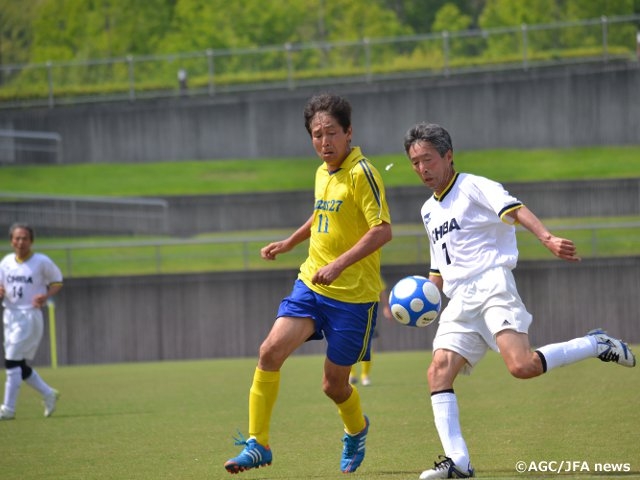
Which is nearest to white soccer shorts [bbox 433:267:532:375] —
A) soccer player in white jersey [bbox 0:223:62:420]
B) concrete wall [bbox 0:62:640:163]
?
soccer player in white jersey [bbox 0:223:62:420]

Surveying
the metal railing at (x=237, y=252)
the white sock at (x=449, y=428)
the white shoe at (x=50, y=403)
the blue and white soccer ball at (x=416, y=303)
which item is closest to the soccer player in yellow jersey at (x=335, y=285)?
the blue and white soccer ball at (x=416, y=303)

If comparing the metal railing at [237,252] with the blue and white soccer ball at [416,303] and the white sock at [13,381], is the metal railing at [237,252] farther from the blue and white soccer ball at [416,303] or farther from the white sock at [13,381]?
the blue and white soccer ball at [416,303]

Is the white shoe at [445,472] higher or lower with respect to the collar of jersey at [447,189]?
lower

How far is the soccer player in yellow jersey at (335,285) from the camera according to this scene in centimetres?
746

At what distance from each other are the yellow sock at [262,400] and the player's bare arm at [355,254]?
0.76 meters

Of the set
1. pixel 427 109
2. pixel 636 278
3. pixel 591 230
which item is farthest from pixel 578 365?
pixel 427 109

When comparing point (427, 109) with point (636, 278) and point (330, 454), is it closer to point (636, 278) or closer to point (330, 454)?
point (636, 278)

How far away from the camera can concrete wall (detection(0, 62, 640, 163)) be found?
1273 inches

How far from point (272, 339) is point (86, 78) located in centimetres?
3027

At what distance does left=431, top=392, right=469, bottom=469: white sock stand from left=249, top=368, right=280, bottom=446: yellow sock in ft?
3.59

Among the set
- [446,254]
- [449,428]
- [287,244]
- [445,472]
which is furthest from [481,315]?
[287,244]

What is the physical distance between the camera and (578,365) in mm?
16359

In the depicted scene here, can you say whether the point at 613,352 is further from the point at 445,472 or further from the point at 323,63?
the point at 323,63

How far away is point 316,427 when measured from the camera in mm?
10516
